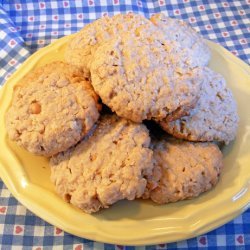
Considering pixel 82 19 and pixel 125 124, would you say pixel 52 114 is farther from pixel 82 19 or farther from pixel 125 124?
pixel 82 19

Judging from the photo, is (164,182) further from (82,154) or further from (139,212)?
(82,154)

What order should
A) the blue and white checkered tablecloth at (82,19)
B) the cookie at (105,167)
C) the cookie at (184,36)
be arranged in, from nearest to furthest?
1. the cookie at (105,167)
2. the cookie at (184,36)
3. the blue and white checkered tablecloth at (82,19)

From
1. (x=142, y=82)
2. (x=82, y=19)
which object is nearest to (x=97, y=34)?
(x=142, y=82)

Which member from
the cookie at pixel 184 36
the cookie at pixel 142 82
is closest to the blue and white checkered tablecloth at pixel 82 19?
the cookie at pixel 184 36

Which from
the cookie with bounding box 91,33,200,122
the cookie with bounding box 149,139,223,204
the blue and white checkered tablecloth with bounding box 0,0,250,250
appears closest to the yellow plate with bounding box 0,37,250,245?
the cookie with bounding box 149,139,223,204

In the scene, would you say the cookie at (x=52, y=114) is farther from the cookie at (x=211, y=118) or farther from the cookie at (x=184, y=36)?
the cookie at (x=184, y=36)

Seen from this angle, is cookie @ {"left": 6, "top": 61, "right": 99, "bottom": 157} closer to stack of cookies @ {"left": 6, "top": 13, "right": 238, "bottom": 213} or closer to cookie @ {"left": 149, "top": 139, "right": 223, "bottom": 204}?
stack of cookies @ {"left": 6, "top": 13, "right": 238, "bottom": 213}
